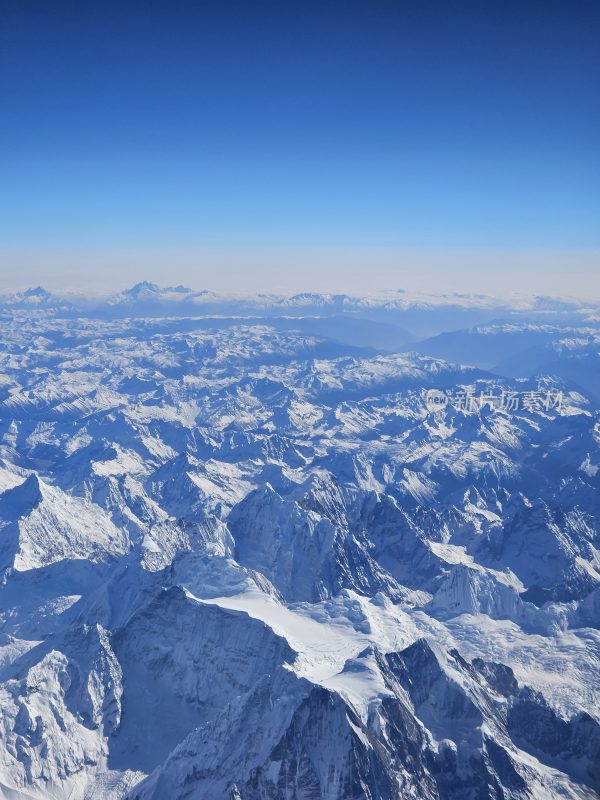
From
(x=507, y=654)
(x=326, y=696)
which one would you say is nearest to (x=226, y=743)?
(x=326, y=696)

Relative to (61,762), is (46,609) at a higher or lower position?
lower

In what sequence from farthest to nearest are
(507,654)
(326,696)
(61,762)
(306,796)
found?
(507,654)
(61,762)
(326,696)
(306,796)

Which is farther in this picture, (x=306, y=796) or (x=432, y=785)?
(x=432, y=785)

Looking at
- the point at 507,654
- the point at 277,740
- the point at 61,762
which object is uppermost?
the point at 277,740

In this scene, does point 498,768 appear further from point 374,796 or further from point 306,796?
point 306,796

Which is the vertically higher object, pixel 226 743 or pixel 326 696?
pixel 326 696

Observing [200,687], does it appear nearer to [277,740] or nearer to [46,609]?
[277,740]

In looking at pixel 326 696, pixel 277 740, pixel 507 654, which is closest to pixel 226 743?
pixel 277 740

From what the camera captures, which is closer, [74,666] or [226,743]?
[226,743]

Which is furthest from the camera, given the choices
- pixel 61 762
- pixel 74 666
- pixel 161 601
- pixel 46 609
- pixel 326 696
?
pixel 46 609
